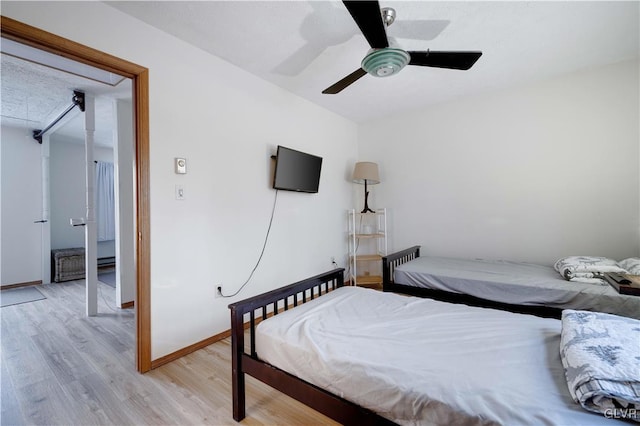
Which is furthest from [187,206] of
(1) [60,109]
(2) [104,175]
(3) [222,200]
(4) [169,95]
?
(2) [104,175]

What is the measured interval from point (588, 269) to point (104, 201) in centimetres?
751

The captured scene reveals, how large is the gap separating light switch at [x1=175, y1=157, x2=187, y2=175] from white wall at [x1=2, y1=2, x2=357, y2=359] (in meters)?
0.05

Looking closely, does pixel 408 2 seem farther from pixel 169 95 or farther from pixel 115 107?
pixel 115 107

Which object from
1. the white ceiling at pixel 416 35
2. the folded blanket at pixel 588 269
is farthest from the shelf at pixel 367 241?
the folded blanket at pixel 588 269

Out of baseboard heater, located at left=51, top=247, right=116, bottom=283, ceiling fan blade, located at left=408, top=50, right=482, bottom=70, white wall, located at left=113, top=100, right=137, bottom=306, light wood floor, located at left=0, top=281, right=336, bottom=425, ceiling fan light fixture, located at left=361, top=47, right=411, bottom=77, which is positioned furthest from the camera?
baseboard heater, located at left=51, top=247, right=116, bottom=283

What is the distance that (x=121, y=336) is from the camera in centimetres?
246

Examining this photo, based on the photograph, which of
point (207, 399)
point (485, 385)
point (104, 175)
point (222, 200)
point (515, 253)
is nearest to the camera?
point (485, 385)

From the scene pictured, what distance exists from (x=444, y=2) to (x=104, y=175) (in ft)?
21.6

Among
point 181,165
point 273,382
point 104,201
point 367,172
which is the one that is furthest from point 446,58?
point 104,201

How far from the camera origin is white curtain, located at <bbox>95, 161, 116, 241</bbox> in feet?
17.9

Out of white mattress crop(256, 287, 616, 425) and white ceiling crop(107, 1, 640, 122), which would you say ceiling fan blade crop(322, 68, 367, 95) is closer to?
white ceiling crop(107, 1, 640, 122)

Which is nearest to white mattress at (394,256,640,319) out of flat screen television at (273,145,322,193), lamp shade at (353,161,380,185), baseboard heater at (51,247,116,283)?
lamp shade at (353,161,380,185)

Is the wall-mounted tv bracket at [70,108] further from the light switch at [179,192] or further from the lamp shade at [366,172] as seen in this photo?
the lamp shade at [366,172]

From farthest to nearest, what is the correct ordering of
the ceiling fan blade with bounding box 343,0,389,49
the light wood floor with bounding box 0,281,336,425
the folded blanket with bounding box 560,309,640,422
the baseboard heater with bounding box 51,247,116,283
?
the baseboard heater with bounding box 51,247,116,283 < the light wood floor with bounding box 0,281,336,425 < the ceiling fan blade with bounding box 343,0,389,49 < the folded blanket with bounding box 560,309,640,422
